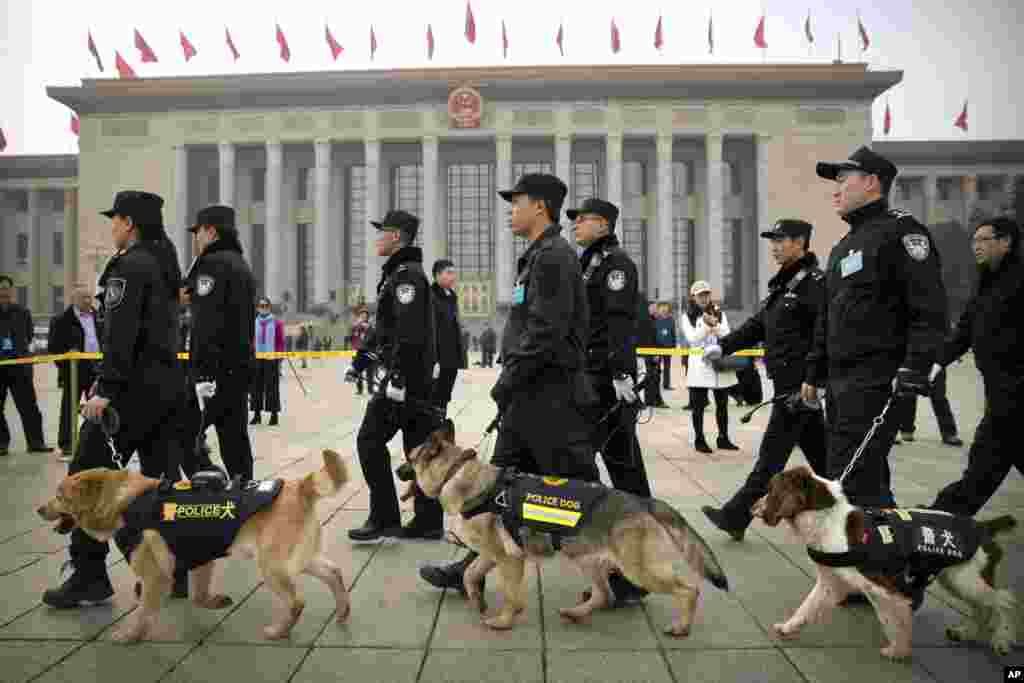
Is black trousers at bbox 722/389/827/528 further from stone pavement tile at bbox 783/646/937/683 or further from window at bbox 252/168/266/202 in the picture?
window at bbox 252/168/266/202

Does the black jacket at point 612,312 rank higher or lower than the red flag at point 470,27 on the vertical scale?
lower

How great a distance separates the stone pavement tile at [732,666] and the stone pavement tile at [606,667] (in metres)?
0.08

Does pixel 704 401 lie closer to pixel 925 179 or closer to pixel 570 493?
pixel 570 493

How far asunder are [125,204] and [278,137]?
56.3 meters

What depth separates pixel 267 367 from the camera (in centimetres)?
1284

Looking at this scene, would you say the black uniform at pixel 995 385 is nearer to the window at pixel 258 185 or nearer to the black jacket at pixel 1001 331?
the black jacket at pixel 1001 331

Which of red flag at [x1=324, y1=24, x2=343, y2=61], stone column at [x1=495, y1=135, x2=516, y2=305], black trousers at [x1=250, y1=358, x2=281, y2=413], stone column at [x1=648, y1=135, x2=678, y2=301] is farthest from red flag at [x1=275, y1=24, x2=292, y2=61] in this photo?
black trousers at [x1=250, y1=358, x2=281, y2=413]

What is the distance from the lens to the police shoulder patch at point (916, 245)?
12.3ft

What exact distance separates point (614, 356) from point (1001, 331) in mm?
2550

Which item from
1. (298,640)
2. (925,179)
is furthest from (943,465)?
(925,179)

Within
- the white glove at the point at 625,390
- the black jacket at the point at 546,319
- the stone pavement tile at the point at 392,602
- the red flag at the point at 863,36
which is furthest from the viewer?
the red flag at the point at 863,36

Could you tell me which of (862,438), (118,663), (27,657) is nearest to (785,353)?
(862,438)

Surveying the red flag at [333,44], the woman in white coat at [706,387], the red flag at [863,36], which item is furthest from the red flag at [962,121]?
the woman in white coat at [706,387]

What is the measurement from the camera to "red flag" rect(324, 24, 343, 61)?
176ft
